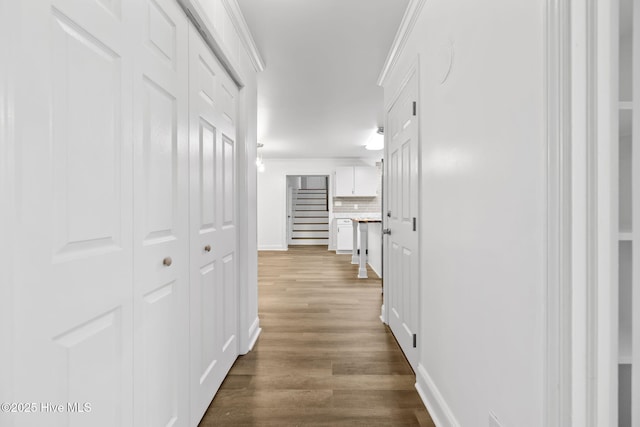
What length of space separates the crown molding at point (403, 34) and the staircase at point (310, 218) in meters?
7.08

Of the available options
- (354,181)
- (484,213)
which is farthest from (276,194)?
(484,213)

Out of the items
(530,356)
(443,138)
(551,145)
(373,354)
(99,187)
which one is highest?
(443,138)

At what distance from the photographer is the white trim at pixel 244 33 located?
1.99m

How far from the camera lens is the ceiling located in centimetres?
212

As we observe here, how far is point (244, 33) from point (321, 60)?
807 mm

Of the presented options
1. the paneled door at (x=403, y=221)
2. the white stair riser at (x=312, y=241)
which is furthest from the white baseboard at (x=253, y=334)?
the white stair riser at (x=312, y=241)

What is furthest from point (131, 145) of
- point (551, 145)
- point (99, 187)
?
point (551, 145)

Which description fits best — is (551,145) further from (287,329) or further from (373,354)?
(287,329)

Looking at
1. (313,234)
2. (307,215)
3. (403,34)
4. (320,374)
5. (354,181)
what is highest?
(403,34)

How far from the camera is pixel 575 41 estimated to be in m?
0.78

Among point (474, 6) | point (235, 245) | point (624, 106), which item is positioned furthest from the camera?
point (235, 245)

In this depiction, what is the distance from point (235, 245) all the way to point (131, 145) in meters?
1.29

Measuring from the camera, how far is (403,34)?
2277 millimetres

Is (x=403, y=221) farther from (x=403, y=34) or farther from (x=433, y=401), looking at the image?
(x=403, y=34)
